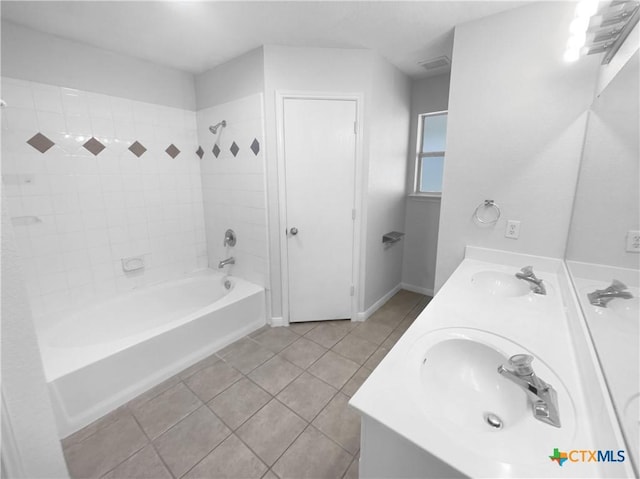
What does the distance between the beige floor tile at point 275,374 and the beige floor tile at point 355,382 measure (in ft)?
1.16

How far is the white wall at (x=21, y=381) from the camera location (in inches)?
23.1

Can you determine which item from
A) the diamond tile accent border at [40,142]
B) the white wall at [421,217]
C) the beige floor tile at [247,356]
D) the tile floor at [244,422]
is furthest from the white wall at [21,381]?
the white wall at [421,217]

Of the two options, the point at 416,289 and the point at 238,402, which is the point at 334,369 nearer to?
the point at 238,402

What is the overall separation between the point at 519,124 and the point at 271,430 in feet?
7.52

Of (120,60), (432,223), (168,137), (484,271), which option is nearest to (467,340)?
(484,271)

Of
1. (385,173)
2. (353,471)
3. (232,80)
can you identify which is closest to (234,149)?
(232,80)

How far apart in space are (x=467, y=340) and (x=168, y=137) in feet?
9.43

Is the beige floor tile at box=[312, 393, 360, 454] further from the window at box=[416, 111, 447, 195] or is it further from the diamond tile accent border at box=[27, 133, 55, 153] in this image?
the diamond tile accent border at box=[27, 133, 55, 153]

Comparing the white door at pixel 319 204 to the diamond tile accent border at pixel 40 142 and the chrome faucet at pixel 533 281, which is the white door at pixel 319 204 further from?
the diamond tile accent border at pixel 40 142

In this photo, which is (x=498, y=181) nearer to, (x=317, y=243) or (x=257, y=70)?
(x=317, y=243)

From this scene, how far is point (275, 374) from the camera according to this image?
196 cm

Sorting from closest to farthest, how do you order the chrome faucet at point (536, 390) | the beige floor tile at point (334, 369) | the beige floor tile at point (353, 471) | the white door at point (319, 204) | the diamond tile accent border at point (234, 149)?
the chrome faucet at point (536, 390) < the beige floor tile at point (353, 471) < the beige floor tile at point (334, 369) < the white door at point (319, 204) < the diamond tile accent border at point (234, 149)

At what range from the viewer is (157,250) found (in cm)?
266

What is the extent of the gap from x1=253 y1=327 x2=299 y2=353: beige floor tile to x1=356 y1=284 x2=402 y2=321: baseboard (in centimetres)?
65
